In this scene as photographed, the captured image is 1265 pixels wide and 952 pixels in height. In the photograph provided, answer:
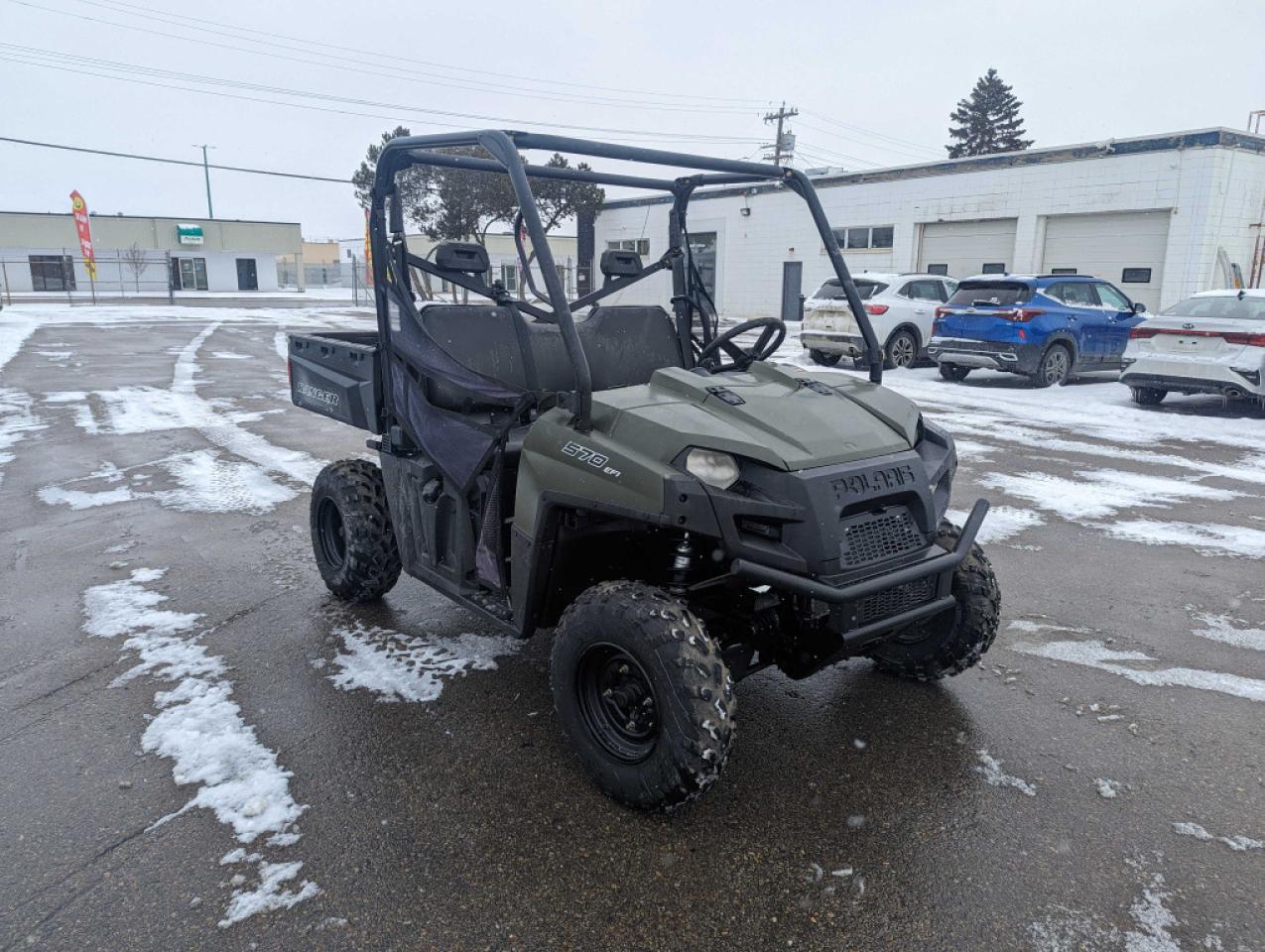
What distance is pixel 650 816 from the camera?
9.18 ft

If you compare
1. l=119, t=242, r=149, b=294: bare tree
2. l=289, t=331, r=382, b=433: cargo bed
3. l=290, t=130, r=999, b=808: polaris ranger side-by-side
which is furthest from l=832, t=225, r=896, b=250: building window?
l=119, t=242, r=149, b=294: bare tree

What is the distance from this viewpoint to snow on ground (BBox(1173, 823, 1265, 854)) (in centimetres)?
269

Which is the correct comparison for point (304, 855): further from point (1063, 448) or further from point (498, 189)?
point (1063, 448)

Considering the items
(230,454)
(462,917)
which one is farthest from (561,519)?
(230,454)

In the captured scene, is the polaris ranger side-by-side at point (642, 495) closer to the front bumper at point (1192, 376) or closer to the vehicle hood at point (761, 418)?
the vehicle hood at point (761, 418)

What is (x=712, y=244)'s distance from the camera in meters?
29.6

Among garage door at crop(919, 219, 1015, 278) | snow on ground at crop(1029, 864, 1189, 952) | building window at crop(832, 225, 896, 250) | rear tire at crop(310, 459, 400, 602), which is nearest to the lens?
snow on ground at crop(1029, 864, 1189, 952)

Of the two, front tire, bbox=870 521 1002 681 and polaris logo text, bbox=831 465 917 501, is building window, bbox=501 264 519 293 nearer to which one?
polaris logo text, bbox=831 465 917 501

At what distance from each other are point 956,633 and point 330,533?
10.1ft

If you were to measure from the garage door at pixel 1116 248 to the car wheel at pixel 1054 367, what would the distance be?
703 centimetres

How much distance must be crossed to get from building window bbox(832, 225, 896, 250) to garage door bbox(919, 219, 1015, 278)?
107 centimetres

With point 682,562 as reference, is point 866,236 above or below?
above

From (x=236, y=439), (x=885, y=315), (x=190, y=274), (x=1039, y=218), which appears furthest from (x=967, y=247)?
(x=190, y=274)

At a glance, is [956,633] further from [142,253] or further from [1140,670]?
[142,253]
